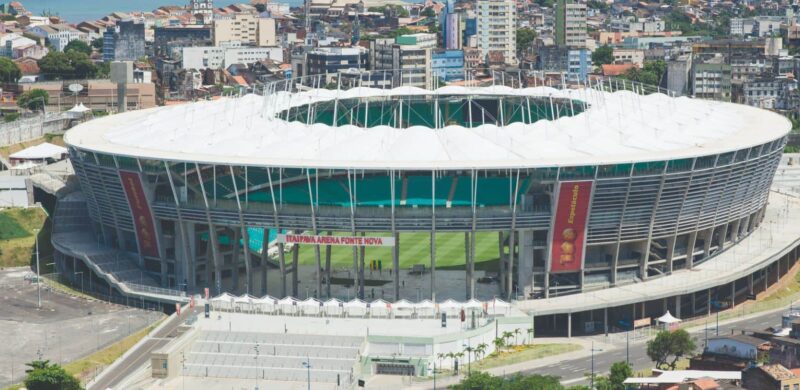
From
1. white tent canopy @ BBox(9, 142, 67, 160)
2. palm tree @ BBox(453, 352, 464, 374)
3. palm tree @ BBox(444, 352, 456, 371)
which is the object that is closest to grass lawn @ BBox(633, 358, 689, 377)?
palm tree @ BBox(453, 352, 464, 374)

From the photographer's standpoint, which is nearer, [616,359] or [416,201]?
[616,359]

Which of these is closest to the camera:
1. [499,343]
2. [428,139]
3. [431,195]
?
[499,343]

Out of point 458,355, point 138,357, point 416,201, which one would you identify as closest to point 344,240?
point 416,201

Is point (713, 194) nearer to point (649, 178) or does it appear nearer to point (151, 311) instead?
point (649, 178)

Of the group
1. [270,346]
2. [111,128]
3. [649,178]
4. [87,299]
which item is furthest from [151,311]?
[649,178]

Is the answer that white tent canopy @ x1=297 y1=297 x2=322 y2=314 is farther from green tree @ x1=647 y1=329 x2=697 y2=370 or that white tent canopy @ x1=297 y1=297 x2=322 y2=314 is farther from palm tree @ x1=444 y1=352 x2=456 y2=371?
green tree @ x1=647 y1=329 x2=697 y2=370

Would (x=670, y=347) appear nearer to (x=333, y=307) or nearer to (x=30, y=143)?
(x=333, y=307)

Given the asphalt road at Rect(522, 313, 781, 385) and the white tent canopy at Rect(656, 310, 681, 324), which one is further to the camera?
the white tent canopy at Rect(656, 310, 681, 324)
